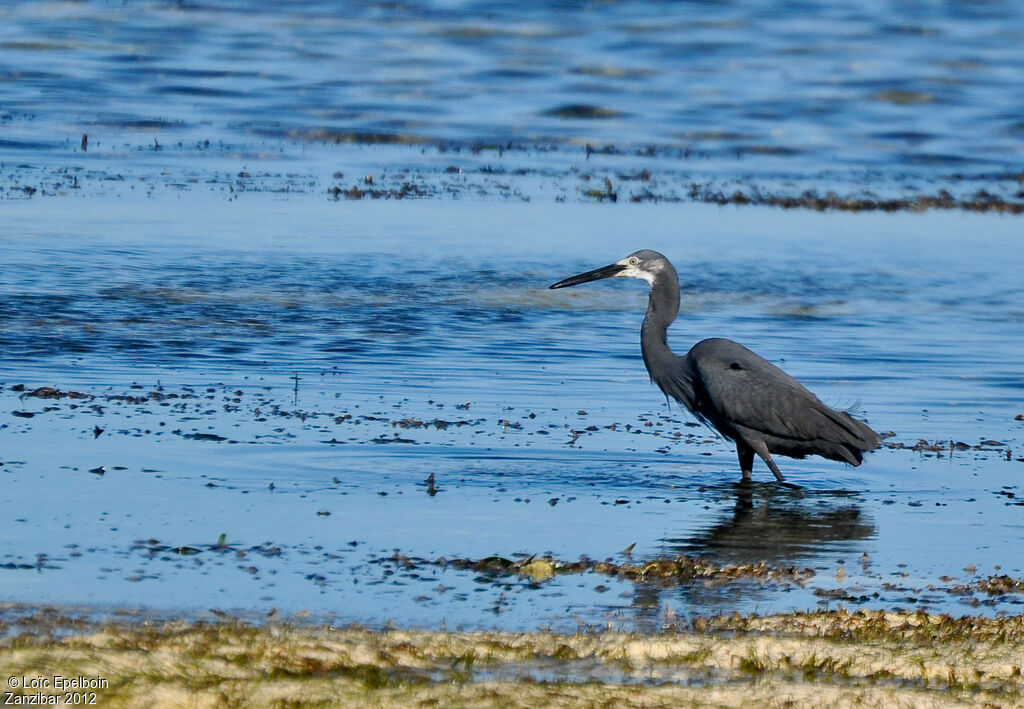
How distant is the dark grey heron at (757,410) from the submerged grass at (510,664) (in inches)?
138

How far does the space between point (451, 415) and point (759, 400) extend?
1971mm

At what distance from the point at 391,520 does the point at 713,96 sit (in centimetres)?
2780

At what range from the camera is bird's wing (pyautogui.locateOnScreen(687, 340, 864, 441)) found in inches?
406

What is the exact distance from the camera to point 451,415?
1112cm

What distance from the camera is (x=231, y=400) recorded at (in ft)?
36.9

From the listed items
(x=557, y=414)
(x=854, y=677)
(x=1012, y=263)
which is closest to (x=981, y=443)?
(x=557, y=414)

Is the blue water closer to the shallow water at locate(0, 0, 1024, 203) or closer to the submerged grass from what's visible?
the shallow water at locate(0, 0, 1024, 203)

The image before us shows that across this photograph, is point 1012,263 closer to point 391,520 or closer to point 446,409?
point 446,409

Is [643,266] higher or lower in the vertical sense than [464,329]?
higher

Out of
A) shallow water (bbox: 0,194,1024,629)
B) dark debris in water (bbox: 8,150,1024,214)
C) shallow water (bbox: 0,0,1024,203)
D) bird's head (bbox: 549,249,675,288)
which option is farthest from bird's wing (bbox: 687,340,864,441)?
shallow water (bbox: 0,0,1024,203)

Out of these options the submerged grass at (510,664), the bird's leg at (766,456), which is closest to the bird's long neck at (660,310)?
the bird's leg at (766,456)

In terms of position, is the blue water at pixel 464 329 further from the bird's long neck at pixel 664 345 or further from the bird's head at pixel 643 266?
the bird's head at pixel 643 266

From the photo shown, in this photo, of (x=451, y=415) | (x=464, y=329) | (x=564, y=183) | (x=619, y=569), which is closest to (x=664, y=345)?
(x=451, y=415)

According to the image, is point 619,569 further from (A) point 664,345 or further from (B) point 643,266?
(B) point 643,266
